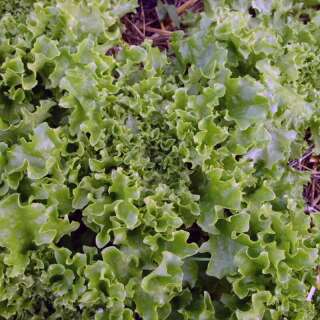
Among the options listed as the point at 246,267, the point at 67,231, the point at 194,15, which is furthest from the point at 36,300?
the point at 194,15

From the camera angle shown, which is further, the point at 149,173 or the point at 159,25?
the point at 159,25

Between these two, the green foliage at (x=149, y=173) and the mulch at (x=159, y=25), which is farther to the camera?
the mulch at (x=159, y=25)

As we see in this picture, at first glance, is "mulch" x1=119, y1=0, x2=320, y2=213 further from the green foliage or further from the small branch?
the green foliage

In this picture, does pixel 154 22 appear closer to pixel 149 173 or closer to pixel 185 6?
pixel 185 6

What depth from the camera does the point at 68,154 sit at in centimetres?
277

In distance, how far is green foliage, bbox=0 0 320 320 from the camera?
257cm

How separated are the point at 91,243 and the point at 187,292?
491 millimetres

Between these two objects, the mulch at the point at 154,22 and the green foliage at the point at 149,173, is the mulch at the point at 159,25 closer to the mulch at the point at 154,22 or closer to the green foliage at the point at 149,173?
the mulch at the point at 154,22

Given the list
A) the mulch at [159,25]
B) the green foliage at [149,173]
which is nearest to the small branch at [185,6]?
the mulch at [159,25]

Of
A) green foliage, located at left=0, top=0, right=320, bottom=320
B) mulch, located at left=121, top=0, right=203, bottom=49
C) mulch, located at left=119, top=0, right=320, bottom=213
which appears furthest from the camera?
mulch, located at left=121, top=0, right=203, bottom=49

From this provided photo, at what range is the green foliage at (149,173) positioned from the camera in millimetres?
2574

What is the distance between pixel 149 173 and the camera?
2758 millimetres

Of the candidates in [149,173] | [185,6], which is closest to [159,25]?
[185,6]

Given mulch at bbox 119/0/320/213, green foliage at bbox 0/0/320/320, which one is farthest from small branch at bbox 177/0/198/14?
green foliage at bbox 0/0/320/320
